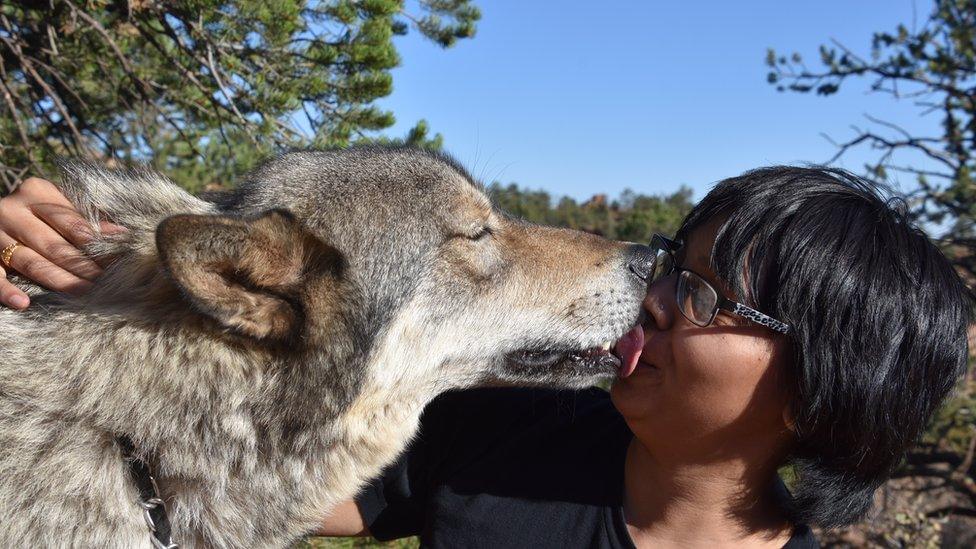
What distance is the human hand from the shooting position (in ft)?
7.21

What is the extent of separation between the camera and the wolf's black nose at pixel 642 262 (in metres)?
2.65

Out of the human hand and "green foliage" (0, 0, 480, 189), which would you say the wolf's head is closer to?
the human hand

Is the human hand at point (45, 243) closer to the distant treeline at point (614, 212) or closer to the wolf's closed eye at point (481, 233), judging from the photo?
the wolf's closed eye at point (481, 233)

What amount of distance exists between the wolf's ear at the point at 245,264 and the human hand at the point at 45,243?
528 millimetres

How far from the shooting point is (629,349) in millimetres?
2477

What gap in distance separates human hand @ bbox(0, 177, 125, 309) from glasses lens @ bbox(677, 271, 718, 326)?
5.84 feet

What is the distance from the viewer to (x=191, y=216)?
1812 mm

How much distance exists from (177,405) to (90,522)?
0.38 m

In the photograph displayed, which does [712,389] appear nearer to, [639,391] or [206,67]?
[639,391]

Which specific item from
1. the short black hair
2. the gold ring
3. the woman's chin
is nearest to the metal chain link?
the gold ring

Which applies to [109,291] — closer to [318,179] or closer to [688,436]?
[318,179]

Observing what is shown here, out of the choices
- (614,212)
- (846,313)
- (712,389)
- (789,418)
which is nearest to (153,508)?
(712,389)

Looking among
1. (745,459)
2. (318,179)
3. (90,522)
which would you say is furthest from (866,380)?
(90,522)

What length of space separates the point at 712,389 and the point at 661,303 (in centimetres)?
36
